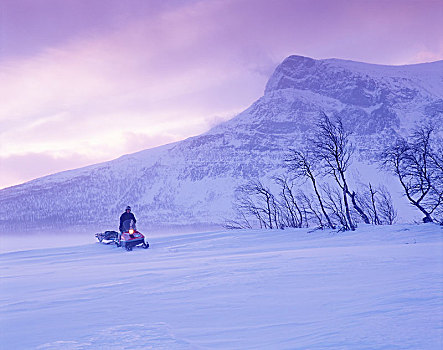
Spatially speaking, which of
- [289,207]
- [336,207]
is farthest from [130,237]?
[289,207]

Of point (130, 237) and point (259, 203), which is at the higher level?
point (259, 203)

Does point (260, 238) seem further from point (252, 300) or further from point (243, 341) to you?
point (243, 341)

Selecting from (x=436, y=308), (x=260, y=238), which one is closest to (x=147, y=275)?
(x=436, y=308)

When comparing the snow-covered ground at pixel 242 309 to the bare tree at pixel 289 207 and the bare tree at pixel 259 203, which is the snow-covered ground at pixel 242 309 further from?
the bare tree at pixel 259 203

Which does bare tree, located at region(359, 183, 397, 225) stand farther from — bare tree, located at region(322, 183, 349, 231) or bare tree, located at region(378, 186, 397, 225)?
bare tree, located at region(322, 183, 349, 231)

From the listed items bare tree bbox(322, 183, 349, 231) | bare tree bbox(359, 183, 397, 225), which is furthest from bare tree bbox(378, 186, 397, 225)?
bare tree bbox(322, 183, 349, 231)

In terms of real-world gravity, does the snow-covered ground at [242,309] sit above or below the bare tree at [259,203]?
below

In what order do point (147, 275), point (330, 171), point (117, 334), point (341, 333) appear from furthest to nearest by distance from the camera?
1. point (330, 171)
2. point (147, 275)
3. point (117, 334)
4. point (341, 333)

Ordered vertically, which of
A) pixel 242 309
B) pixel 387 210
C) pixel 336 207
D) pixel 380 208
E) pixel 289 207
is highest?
pixel 289 207

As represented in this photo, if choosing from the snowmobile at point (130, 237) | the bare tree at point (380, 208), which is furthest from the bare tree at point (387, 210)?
the snowmobile at point (130, 237)

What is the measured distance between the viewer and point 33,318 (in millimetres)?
4766

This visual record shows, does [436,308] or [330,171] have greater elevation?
[330,171]

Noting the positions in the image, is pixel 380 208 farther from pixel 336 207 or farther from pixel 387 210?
pixel 336 207

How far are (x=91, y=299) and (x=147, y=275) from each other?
214 centimetres
